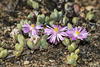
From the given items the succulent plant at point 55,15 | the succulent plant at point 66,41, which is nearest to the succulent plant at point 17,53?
the succulent plant at point 66,41

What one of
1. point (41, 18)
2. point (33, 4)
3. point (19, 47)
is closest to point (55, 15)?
point (41, 18)

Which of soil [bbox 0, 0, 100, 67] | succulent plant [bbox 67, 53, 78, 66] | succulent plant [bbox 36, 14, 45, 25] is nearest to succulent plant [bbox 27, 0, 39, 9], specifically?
soil [bbox 0, 0, 100, 67]

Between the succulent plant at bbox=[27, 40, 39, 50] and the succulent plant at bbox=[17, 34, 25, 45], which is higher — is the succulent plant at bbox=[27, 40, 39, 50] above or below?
below

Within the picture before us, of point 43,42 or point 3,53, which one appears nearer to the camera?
point 3,53

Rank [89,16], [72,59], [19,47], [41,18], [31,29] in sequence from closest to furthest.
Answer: [72,59] < [19,47] < [31,29] < [41,18] < [89,16]

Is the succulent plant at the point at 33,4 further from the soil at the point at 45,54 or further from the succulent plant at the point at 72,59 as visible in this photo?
the succulent plant at the point at 72,59

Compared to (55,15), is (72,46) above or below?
below

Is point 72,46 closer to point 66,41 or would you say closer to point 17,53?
point 66,41

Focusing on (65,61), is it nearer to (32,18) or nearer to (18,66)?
(18,66)

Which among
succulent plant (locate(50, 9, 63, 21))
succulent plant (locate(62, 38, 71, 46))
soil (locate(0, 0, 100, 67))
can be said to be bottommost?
soil (locate(0, 0, 100, 67))

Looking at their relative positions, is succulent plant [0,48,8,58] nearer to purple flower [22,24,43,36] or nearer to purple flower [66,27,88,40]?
purple flower [22,24,43,36]

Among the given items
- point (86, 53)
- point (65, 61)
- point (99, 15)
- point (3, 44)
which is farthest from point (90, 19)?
point (3, 44)
